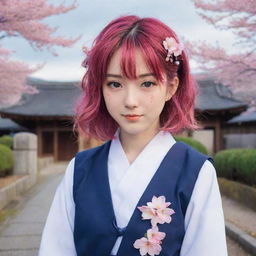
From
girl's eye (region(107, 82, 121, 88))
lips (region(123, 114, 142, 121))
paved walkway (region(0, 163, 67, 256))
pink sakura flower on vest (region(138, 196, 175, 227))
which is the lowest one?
paved walkway (region(0, 163, 67, 256))

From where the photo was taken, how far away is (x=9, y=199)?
7.34 meters

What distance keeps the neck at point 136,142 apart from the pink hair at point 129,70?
0.30 feet

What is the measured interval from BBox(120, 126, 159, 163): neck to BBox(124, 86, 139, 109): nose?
0.22m

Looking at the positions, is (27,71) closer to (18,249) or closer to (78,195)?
(18,249)

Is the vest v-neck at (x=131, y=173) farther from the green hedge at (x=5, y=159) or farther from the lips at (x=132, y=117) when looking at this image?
the green hedge at (x=5, y=159)

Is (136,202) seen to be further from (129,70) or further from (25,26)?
(25,26)

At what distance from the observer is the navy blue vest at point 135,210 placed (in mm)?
1702

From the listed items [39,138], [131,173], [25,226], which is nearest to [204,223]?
[131,173]

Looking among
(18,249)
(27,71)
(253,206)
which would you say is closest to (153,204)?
(18,249)

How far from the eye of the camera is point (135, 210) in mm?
1725

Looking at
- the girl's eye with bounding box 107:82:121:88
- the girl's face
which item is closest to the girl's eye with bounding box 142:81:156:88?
the girl's face

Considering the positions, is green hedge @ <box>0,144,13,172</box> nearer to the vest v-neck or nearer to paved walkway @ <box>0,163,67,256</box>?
paved walkway @ <box>0,163,67,256</box>

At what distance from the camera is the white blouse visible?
172 cm

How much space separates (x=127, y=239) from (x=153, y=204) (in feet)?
0.60
